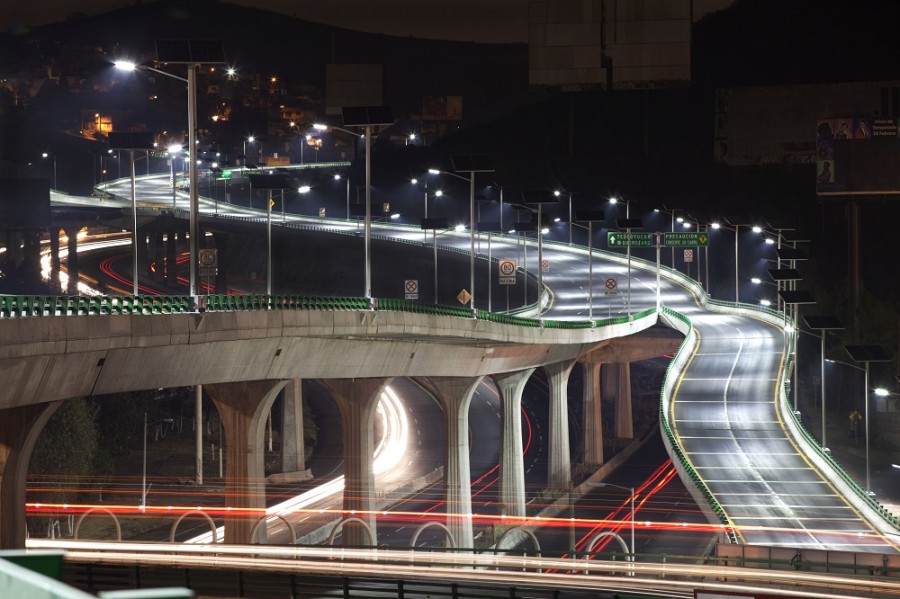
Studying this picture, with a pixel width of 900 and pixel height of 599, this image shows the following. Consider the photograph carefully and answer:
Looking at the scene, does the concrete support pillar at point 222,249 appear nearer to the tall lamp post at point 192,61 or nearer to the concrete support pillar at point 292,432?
the concrete support pillar at point 292,432

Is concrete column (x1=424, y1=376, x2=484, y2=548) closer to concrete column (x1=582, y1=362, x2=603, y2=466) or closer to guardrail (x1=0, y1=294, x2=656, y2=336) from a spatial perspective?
guardrail (x1=0, y1=294, x2=656, y2=336)

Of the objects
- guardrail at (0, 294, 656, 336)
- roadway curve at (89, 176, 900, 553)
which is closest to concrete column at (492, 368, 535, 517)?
roadway curve at (89, 176, 900, 553)

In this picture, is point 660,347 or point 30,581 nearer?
point 30,581

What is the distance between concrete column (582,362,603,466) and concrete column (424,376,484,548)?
39.1 meters

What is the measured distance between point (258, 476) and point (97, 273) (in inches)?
5114

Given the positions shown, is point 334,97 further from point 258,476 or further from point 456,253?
point 258,476

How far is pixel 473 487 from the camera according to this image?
4186 inches

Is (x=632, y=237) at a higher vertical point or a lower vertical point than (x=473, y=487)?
higher

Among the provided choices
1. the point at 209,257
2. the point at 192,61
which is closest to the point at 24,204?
the point at 209,257

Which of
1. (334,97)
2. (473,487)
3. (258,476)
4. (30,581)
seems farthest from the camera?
(334,97)

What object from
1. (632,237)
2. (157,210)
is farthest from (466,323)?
(157,210)

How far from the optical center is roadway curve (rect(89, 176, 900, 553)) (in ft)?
206

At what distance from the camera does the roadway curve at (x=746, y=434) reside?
62.7 meters

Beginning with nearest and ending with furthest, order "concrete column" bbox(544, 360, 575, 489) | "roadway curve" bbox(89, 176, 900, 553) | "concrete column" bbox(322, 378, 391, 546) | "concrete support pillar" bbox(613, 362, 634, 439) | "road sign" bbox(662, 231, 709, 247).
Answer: "roadway curve" bbox(89, 176, 900, 553) < "concrete column" bbox(322, 378, 391, 546) < "concrete column" bbox(544, 360, 575, 489) < "road sign" bbox(662, 231, 709, 247) < "concrete support pillar" bbox(613, 362, 634, 439)
